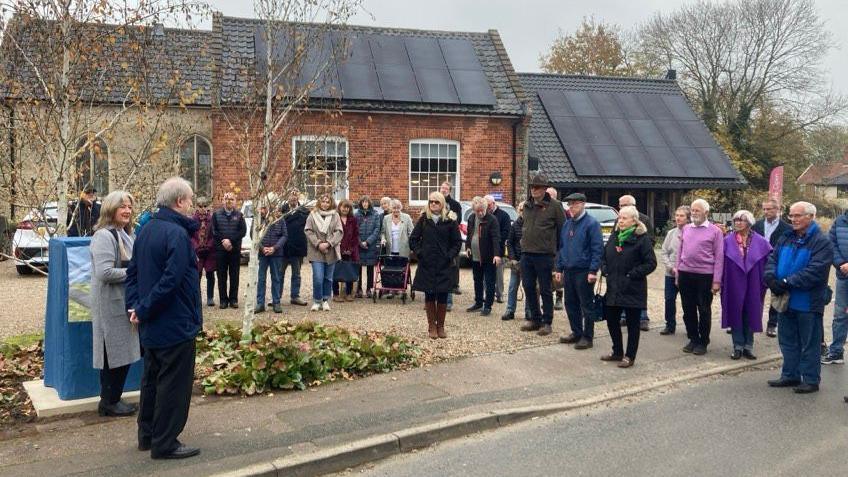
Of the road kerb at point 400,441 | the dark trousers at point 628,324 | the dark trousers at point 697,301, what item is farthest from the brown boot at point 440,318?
the dark trousers at point 697,301

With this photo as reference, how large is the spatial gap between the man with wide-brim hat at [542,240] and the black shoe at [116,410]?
17.8ft

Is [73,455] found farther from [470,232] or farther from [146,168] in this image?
[470,232]

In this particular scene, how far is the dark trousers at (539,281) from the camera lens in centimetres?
977

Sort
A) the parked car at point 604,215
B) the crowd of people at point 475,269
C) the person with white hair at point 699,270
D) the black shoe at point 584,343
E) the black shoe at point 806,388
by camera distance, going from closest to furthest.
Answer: the crowd of people at point 475,269
the black shoe at point 806,388
the person with white hair at point 699,270
the black shoe at point 584,343
the parked car at point 604,215

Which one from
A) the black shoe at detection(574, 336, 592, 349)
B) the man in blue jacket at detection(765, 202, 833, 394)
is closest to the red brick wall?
the black shoe at detection(574, 336, 592, 349)

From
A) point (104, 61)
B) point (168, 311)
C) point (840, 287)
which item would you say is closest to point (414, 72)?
point (104, 61)

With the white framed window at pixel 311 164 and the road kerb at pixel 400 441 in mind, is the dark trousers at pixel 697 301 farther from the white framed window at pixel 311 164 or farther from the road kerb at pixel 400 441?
the white framed window at pixel 311 164

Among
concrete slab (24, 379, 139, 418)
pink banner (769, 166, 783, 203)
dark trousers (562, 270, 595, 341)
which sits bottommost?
concrete slab (24, 379, 139, 418)

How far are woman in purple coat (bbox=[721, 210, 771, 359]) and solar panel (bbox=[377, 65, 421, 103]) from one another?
13.4 meters

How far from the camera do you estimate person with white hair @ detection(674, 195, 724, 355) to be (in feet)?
28.9

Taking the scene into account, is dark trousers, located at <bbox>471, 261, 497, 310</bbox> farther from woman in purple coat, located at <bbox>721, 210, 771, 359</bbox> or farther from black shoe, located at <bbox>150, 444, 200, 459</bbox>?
black shoe, located at <bbox>150, 444, 200, 459</bbox>

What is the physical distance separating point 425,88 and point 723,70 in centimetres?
2489

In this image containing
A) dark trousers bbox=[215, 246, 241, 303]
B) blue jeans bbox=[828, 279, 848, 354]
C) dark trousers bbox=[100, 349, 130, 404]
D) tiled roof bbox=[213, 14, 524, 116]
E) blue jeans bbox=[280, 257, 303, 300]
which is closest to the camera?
dark trousers bbox=[100, 349, 130, 404]

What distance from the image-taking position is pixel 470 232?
11.7 meters
